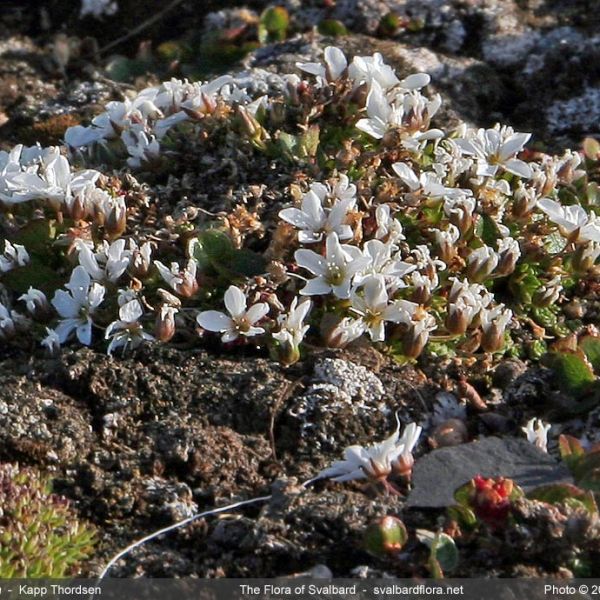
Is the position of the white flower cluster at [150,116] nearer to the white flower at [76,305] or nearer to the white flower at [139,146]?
the white flower at [139,146]

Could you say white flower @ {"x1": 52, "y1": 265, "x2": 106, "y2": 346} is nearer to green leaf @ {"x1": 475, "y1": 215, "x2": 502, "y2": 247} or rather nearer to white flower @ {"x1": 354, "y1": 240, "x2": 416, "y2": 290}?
white flower @ {"x1": 354, "y1": 240, "x2": 416, "y2": 290}

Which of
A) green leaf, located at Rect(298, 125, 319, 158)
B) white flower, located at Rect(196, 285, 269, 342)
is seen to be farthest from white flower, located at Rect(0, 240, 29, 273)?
green leaf, located at Rect(298, 125, 319, 158)

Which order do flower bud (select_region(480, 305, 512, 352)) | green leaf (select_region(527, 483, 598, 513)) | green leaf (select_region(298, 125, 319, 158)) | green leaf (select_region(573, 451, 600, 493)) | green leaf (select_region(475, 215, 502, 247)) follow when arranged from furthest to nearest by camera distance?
green leaf (select_region(298, 125, 319, 158)) < green leaf (select_region(475, 215, 502, 247)) < flower bud (select_region(480, 305, 512, 352)) < green leaf (select_region(573, 451, 600, 493)) < green leaf (select_region(527, 483, 598, 513))

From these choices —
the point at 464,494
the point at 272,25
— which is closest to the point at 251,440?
the point at 464,494

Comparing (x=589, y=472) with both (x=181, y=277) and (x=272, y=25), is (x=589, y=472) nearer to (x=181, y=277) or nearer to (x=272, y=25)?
(x=181, y=277)

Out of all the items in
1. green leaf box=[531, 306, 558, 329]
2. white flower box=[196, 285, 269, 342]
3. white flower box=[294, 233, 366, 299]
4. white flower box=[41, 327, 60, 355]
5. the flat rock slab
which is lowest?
white flower box=[41, 327, 60, 355]

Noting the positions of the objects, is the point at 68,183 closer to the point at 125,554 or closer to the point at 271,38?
the point at 125,554
